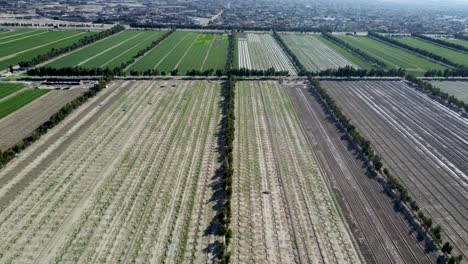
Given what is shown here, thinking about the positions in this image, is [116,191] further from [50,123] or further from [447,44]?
[447,44]

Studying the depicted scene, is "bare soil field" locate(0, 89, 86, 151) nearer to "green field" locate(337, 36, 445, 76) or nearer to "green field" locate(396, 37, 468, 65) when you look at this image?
"green field" locate(337, 36, 445, 76)

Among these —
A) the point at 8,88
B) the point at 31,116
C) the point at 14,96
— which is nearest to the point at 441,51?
the point at 31,116

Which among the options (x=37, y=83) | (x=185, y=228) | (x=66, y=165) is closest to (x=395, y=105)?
(x=185, y=228)

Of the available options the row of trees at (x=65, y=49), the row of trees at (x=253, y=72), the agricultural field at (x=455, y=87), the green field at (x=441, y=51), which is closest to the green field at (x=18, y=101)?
the row of trees at (x=65, y=49)

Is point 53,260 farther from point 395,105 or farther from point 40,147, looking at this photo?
point 395,105

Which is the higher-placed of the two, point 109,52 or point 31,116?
point 109,52
